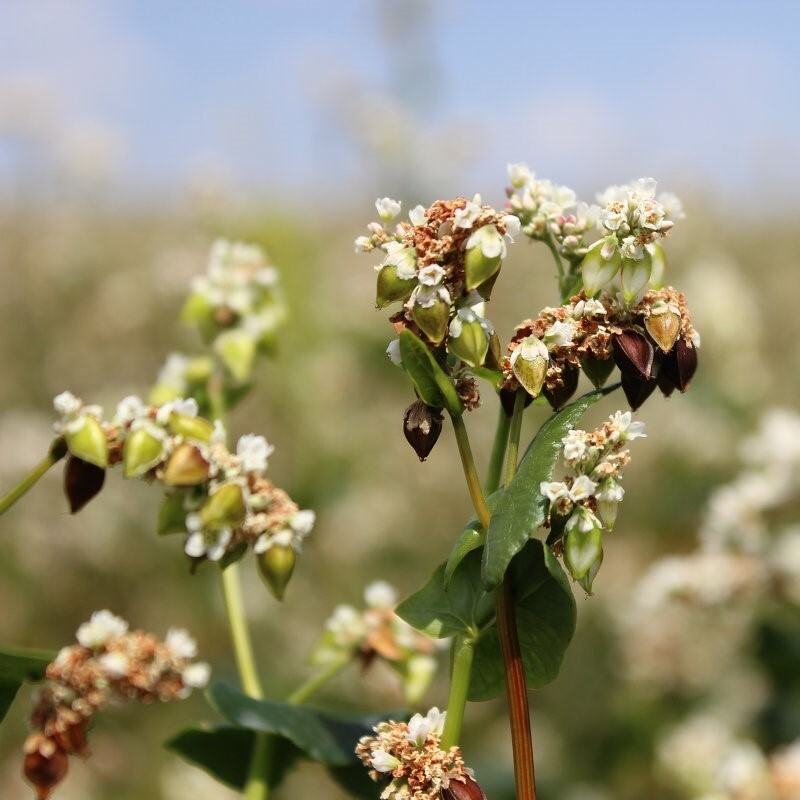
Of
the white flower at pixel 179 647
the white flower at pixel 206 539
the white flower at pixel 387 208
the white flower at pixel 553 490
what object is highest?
the white flower at pixel 387 208

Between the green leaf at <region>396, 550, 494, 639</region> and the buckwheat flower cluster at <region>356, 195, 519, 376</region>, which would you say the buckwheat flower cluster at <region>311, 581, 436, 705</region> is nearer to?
the green leaf at <region>396, 550, 494, 639</region>

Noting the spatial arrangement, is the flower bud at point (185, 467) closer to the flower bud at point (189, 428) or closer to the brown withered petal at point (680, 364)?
the flower bud at point (189, 428)

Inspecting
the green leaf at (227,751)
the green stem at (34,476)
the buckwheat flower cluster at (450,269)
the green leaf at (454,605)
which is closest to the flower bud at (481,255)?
the buckwheat flower cluster at (450,269)

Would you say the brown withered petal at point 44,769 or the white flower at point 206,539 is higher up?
the white flower at point 206,539

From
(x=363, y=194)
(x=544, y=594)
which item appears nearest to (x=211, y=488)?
(x=544, y=594)

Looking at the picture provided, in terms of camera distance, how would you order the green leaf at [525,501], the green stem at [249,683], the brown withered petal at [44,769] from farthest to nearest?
the green stem at [249,683]
the brown withered petal at [44,769]
the green leaf at [525,501]

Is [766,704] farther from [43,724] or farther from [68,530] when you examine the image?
[68,530]
